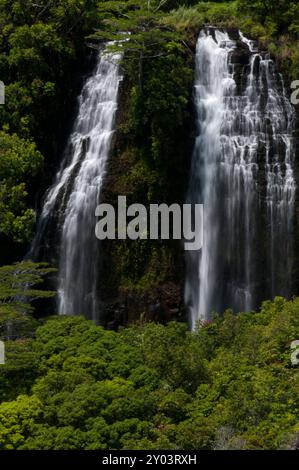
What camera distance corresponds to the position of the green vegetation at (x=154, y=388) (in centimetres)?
1249

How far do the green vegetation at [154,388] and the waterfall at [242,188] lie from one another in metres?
5.17

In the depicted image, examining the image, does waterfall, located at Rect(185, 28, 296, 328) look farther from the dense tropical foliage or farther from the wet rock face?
the dense tropical foliage

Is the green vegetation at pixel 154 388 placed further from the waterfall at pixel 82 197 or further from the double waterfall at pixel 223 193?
the waterfall at pixel 82 197

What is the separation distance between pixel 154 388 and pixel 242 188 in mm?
10210

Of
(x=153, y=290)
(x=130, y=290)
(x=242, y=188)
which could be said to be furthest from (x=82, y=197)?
(x=242, y=188)

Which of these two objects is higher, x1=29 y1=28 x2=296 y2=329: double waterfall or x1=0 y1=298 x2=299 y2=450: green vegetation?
x1=29 y1=28 x2=296 y2=329: double waterfall

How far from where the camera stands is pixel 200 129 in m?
24.5

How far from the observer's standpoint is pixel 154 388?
47.9ft

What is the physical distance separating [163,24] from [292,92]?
530cm

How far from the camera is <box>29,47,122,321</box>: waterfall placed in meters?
23.4

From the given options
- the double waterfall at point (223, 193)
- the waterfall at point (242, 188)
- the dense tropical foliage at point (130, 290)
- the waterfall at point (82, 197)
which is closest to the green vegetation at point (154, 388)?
the dense tropical foliage at point (130, 290)

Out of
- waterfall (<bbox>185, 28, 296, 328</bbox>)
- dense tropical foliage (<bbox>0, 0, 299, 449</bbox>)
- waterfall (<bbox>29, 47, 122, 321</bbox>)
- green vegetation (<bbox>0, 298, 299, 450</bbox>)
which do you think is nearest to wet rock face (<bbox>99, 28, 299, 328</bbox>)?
waterfall (<bbox>185, 28, 296, 328</bbox>)

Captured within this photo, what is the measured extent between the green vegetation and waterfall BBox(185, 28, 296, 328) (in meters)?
5.17

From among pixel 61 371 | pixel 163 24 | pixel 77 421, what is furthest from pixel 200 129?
Answer: pixel 77 421
